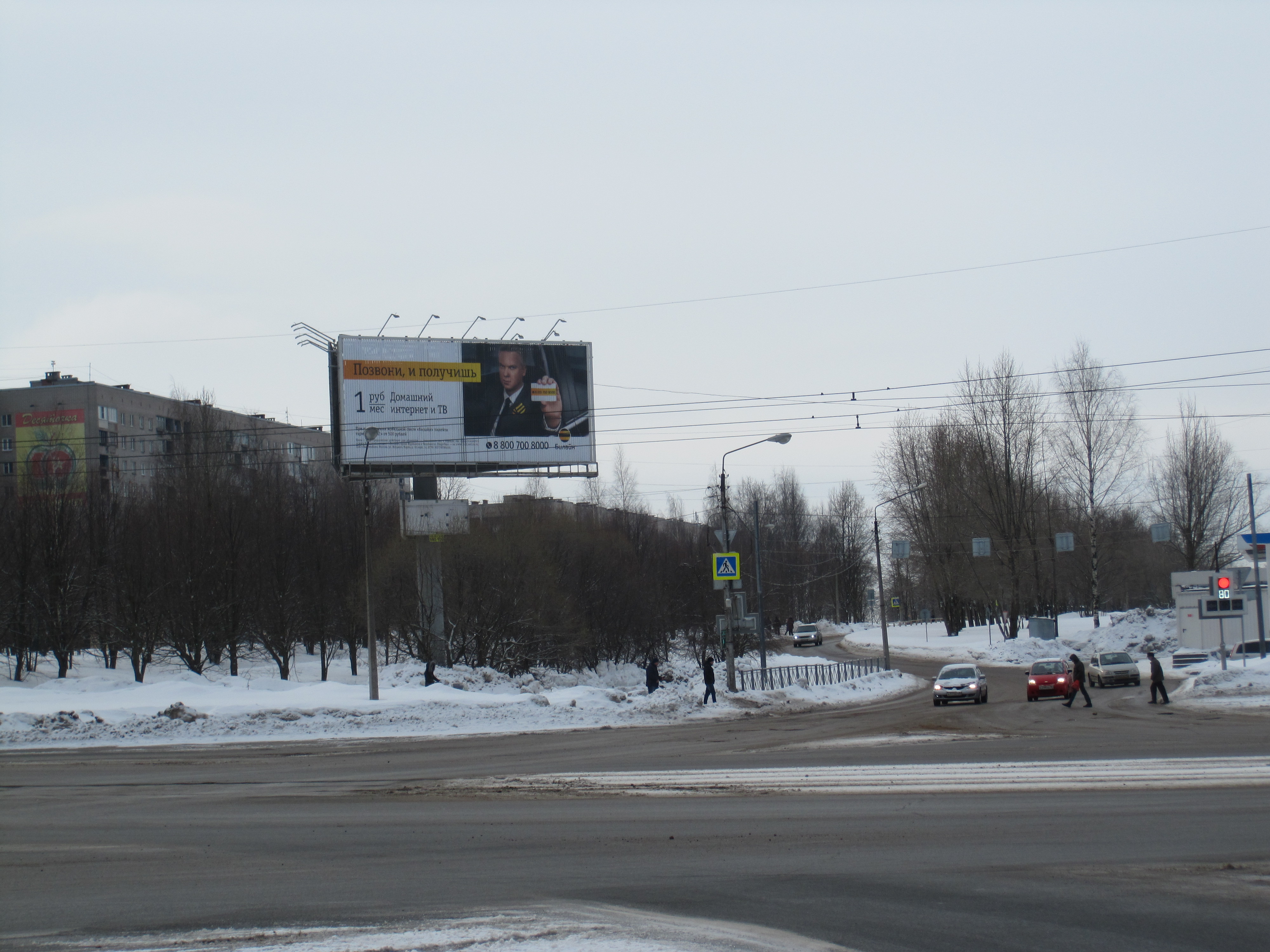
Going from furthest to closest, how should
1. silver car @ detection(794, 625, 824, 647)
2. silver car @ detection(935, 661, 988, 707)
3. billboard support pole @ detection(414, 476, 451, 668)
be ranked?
silver car @ detection(794, 625, 824, 647) < billboard support pole @ detection(414, 476, 451, 668) < silver car @ detection(935, 661, 988, 707)

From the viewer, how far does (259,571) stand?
49.7m

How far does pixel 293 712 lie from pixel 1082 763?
20.8 metres

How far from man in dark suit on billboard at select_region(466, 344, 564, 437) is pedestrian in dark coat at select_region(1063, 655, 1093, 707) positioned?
2289 centimetres

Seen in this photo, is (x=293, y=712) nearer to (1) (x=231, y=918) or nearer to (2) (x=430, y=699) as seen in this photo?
(2) (x=430, y=699)

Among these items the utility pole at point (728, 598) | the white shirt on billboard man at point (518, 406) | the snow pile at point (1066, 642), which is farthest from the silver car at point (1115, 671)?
the white shirt on billboard man at point (518, 406)

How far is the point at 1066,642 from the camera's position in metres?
63.7

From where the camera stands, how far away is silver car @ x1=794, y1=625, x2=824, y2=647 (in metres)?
86.9

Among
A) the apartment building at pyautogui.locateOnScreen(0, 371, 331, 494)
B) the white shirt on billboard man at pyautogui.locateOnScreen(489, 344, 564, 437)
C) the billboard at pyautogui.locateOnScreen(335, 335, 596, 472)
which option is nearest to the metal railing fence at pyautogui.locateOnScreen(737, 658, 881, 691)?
the billboard at pyautogui.locateOnScreen(335, 335, 596, 472)

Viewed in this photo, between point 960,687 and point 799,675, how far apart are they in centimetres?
1255

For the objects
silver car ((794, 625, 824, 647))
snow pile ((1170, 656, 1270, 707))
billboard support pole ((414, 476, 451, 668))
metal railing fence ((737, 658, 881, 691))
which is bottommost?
silver car ((794, 625, 824, 647))

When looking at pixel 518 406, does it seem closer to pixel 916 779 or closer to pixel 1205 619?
pixel 1205 619

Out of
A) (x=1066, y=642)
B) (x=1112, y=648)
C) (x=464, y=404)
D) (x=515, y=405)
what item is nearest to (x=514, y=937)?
(x=464, y=404)

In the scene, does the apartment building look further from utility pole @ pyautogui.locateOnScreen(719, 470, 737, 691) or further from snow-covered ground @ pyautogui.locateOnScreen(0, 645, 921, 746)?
utility pole @ pyautogui.locateOnScreen(719, 470, 737, 691)

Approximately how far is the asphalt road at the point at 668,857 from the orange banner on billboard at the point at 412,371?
26301mm
